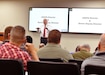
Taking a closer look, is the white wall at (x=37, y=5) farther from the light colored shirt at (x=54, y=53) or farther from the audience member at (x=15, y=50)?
the audience member at (x=15, y=50)

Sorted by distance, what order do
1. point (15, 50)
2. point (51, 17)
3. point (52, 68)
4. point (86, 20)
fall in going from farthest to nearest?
point (51, 17)
point (86, 20)
point (15, 50)
point (52, 68)

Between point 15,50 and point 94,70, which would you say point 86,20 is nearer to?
point 15,50

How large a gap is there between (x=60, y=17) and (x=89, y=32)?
1.12 metres

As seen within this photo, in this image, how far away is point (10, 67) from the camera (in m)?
2.38

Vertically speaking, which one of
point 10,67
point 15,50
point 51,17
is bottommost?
point 10,67

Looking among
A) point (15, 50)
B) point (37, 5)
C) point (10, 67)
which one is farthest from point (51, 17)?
point (10, 67)

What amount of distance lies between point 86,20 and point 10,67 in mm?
5806

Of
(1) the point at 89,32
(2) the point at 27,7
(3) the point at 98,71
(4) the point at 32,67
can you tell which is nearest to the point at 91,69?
(3) the point at 98,71

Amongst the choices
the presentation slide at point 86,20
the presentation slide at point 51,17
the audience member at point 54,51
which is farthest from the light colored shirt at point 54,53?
the presentation slide at point 51,17

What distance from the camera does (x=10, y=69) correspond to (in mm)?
2395

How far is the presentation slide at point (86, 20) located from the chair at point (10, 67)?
18.7 ft

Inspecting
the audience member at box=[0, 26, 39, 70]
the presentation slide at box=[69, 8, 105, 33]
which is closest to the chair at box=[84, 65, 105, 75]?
the audience member at box=[0, 26, 39, 70]

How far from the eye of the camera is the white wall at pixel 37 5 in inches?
316

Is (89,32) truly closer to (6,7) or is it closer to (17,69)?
(6,7)
